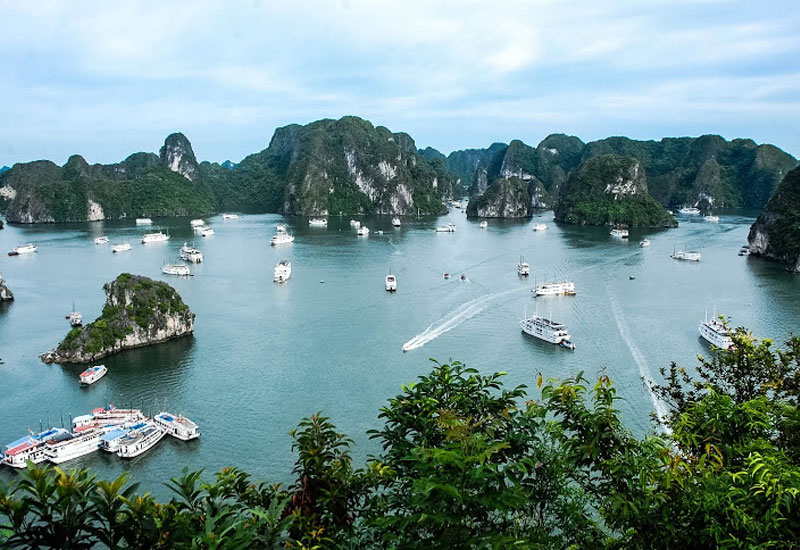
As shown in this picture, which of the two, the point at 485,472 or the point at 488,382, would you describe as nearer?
the point at 485,472

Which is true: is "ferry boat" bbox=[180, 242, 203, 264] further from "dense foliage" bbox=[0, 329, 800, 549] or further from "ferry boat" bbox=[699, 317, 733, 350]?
"dense foliage" bbox=[0, 329, 800, 549]

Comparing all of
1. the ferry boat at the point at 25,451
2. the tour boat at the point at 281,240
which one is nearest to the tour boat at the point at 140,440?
the ferry boat at the point at 25,451

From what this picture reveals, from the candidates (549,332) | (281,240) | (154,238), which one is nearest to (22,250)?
(154,238)

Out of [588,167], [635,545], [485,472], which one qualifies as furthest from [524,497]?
[588,167]

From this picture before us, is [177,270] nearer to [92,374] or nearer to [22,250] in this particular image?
[92,374]

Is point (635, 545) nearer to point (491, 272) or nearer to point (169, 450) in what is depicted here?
point (169, 450)

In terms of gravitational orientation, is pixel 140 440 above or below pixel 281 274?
below

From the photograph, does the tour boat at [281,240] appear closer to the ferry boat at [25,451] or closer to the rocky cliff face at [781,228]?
the ferry boat at [25,451]
